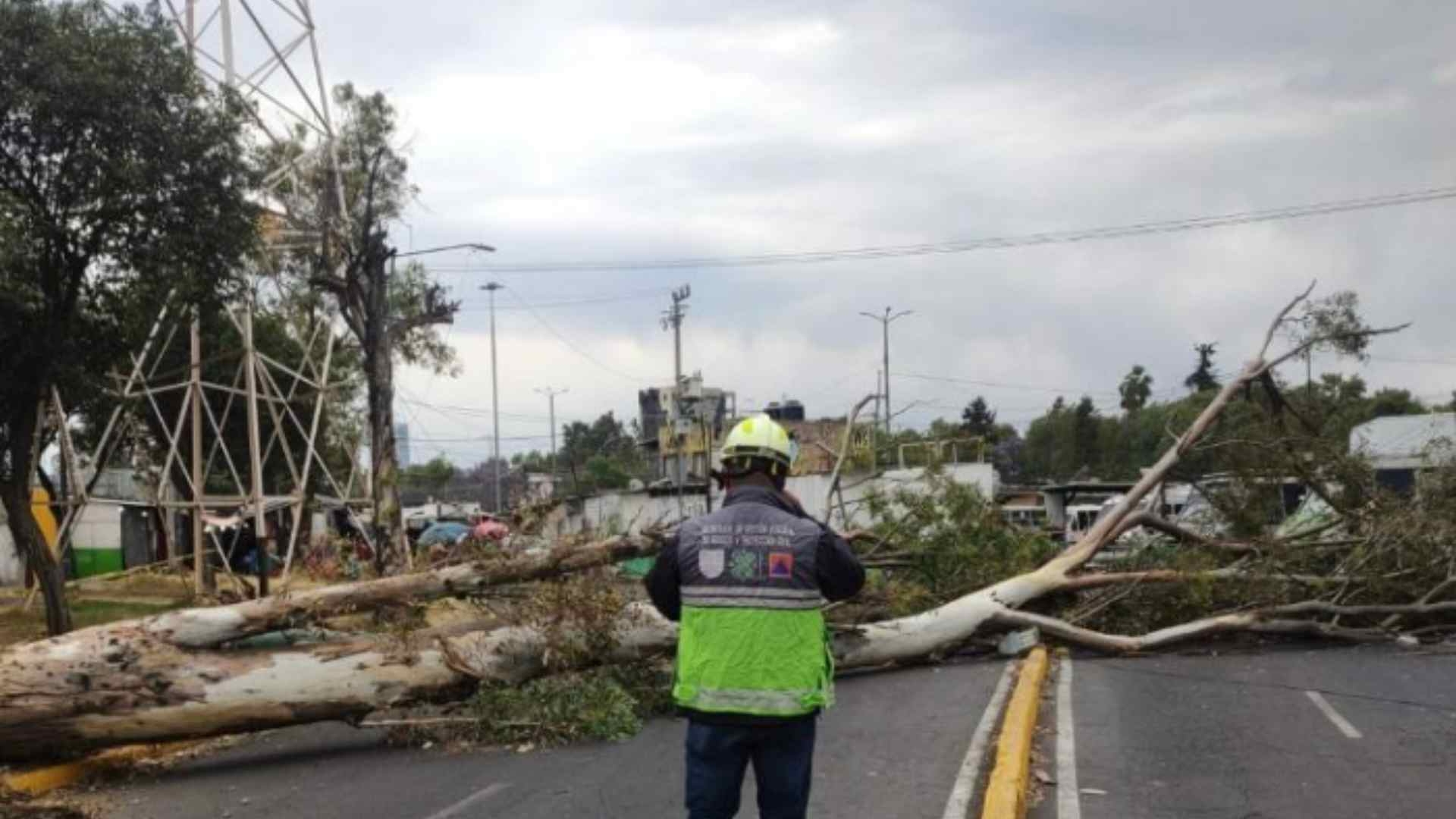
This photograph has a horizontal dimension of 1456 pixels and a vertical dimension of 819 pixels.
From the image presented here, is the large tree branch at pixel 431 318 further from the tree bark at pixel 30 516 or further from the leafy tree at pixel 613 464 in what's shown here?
the leafy tree at pixel 613 464

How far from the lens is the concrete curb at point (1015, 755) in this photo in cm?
620

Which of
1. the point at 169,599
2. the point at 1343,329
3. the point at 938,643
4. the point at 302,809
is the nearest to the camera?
the point at 302,809

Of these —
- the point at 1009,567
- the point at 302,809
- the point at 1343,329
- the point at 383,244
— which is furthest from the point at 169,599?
the point at 1343,329

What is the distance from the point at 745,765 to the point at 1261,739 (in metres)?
5.25

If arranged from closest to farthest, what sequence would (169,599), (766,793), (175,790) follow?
(766,793)
(175,790)
(169,599)

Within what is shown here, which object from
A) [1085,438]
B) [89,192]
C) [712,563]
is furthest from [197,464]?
[1085,438]

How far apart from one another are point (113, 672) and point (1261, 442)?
11.8 metres

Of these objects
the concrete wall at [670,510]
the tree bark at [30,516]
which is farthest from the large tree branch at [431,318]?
the tree bark at [30,516]

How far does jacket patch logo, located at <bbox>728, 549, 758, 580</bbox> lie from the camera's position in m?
4.08

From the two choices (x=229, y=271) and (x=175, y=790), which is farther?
(x=229, y=271)

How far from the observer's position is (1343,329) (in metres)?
16.0

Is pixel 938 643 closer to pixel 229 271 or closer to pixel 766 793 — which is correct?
pixel 766 793

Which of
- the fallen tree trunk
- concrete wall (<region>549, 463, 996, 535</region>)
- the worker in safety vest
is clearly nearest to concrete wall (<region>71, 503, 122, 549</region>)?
concrete wall (<region>549, 463, 996, 535</region>)

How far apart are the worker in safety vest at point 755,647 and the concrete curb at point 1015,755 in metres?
2.31
